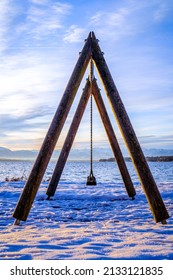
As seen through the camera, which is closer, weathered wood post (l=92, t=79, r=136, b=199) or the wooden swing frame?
the wooden swing frame

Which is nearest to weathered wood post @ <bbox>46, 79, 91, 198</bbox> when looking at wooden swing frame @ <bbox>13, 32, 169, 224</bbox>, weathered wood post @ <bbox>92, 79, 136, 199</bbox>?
weathered wood post @ <bbox>92, 79, 136, 199</bbox>

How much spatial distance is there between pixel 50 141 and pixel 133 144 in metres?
1.31

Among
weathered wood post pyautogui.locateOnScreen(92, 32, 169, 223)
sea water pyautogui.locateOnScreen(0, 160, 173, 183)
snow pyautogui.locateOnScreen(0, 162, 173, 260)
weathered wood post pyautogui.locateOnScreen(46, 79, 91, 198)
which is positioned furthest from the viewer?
sea water pyautogui.locateOnScreen(0, 160, 173, 183)

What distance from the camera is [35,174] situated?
4.64 meters

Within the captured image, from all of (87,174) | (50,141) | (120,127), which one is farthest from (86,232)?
(87,174)

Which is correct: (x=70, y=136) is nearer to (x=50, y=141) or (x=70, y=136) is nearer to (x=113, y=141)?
(x=113, y=141)

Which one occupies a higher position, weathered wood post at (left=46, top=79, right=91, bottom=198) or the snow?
weathered wood post at (left=46, top=79, right=91, bottom=198)

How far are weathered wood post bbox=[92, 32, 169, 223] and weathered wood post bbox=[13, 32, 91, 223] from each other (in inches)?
11.1

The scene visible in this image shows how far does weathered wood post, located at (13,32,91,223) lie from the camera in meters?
4.58

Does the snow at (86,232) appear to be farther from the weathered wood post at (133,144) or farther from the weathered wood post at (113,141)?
the weathered wood post at (113,141)

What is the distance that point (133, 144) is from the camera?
15.5 ft

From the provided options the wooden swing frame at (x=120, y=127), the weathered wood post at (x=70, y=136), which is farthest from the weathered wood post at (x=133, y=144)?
the weathered wood post at (x=70, y=136)

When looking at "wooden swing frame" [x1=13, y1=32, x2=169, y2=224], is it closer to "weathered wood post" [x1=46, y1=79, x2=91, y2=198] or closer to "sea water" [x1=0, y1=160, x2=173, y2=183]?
"weathered wood post" [x1=46, y1=79, x2=91, y2=198]
